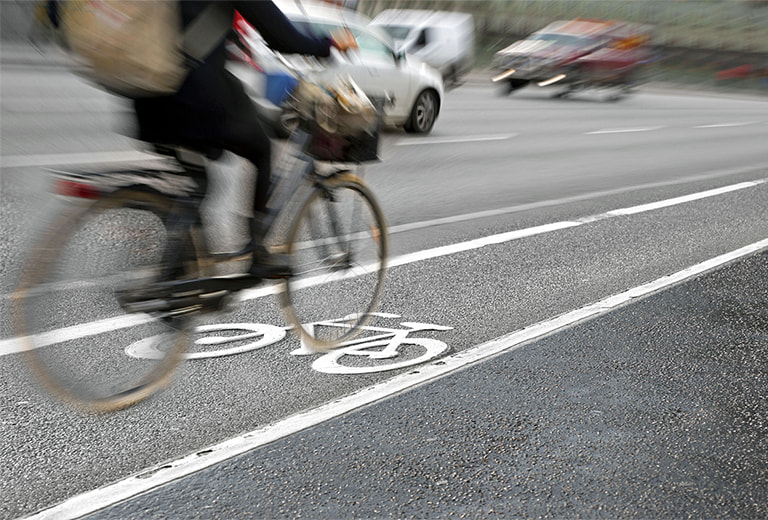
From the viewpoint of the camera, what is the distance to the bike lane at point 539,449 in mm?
3076

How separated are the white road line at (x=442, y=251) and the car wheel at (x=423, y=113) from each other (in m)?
4.66

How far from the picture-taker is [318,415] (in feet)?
12.3

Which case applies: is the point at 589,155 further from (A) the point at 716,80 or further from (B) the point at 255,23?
(A) the point at 716,80

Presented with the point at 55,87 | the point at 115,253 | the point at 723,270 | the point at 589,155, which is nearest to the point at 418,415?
the point at 115,253

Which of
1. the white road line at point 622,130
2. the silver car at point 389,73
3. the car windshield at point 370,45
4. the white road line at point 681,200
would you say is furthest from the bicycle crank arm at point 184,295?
the white road line at point 622,130

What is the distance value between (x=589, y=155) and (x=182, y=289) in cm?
1012

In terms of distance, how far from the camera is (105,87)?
333cm

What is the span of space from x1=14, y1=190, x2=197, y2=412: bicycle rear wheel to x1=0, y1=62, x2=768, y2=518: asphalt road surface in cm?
12

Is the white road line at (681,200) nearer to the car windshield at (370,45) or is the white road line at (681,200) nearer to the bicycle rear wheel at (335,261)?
the bicycle rear wheel at (335,261)

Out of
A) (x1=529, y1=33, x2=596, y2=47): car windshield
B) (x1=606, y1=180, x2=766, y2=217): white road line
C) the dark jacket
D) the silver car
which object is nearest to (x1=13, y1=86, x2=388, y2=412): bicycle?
the dark jacket

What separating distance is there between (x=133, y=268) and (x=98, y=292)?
0.18 metres

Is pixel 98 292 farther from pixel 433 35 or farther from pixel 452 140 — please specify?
pixel 433 35

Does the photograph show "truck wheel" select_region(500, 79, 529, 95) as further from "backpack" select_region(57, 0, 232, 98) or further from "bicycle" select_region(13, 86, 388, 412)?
"backpack" select_region(57, 0, 232, 98)

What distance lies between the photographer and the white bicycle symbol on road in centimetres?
436
